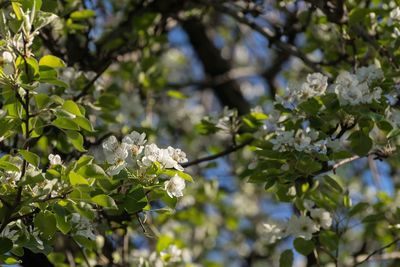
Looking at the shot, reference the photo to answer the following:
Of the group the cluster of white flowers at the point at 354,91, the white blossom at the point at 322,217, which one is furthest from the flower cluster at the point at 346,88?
the white blossom at the point at 322,217

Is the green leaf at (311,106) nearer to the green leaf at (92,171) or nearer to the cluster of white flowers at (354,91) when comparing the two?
the cluster of white flowers at (354,91)

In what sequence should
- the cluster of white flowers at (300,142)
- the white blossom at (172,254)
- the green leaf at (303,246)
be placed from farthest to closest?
the white blossom at (172,254), the green leaf at (303,246), the cluster of white flowers at (300,142)

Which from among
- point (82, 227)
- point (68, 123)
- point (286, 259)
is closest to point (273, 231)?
point (286, 259)

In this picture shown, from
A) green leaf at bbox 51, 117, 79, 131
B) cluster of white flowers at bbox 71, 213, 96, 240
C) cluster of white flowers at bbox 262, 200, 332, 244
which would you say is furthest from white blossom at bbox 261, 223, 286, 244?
green leaf at bbox 51, 117, 79, 131


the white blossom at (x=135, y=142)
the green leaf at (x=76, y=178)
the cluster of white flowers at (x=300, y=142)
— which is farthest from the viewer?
the cluster of white flowers at (x=300, y=142)

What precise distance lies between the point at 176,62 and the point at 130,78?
235cm

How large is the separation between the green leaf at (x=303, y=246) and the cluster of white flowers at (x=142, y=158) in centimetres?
65

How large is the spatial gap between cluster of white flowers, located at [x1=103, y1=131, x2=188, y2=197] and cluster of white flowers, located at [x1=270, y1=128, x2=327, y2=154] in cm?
41

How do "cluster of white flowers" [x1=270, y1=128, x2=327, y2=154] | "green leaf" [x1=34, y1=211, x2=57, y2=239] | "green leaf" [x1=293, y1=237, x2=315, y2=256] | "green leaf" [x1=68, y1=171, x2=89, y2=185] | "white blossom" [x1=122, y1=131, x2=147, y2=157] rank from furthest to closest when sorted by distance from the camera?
"green leaf" [x1=293, y1=237, x2=315, y2=256]
"cluster of white flowers" [x1=270, y1=128, x2=327, y2=154]
"white blossom" [x1=122, y1=131, x2=147, y2=157]
"green leaf" [x1=34, y1=211, x2=57, y2=239]
"green leaf" [x1=68, y1=171, x2=89, y2=185]

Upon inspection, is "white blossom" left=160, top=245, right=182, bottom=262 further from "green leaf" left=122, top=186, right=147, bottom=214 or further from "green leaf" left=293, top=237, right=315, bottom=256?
"green leaf" left=122, top=186, right=147, bottom=214

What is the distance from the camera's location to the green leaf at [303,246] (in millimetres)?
2311

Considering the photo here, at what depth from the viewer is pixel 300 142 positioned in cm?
212

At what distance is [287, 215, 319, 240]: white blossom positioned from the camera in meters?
2.33

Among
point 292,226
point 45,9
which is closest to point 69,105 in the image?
→ point 45,9
